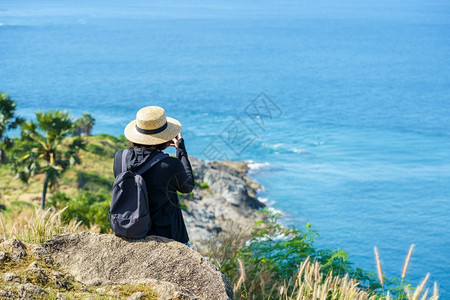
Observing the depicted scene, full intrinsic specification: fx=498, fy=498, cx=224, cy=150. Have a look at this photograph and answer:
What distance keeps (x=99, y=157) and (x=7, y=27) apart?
111 meters

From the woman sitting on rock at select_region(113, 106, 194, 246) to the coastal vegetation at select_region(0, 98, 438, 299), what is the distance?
91cm

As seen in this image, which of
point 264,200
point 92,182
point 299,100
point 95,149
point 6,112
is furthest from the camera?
point 299,100

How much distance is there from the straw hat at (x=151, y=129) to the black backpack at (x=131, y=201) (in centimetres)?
22

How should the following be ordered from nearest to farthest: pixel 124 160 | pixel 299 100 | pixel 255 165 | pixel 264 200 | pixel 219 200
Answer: pixel 124 160, pixel 219 200, pixel 264 200, pixel 255 165, pixel 299 100

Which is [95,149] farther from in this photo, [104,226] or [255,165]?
[104,226]

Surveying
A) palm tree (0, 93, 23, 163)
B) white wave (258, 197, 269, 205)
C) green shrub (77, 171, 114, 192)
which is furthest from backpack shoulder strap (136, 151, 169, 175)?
white wave (258, 197, 269, 205)

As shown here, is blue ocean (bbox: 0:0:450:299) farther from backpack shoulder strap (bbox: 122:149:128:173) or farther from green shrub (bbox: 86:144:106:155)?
backpack shoulder strap (bbox: 122:149:128:173)

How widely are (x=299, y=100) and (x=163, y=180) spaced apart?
8207 centimetres

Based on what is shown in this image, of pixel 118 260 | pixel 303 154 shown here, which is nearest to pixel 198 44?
pixel 303 154

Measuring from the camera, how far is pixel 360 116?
261 feet

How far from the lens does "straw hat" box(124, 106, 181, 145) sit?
5.06 meters

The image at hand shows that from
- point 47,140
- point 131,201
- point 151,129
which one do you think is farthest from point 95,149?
point 131,201

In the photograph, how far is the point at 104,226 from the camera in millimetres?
15688

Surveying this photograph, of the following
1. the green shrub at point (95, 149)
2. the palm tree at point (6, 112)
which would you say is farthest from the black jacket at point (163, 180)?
the green shrub at point (95, 149)
